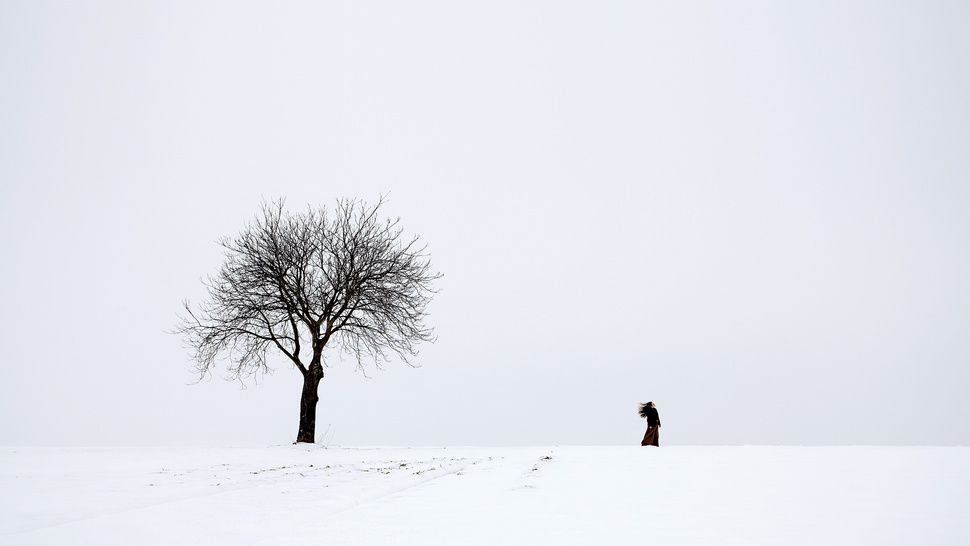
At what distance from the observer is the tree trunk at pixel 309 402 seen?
25562 millimetres

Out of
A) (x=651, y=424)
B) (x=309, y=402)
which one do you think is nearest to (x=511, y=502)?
(x=651, y=424)

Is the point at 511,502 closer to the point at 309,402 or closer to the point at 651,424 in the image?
the point at 651,424

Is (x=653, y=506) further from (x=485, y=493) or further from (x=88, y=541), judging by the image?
(x=88, y=541)

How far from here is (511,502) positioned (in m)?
9.06

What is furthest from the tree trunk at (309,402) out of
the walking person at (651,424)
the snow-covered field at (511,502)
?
the walking person at (651,424)

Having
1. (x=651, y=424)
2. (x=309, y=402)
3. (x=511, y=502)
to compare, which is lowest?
(x=511, y=502)

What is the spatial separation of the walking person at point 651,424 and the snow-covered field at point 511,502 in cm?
732

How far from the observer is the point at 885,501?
864 centimetres

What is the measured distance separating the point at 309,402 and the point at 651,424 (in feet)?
40.7

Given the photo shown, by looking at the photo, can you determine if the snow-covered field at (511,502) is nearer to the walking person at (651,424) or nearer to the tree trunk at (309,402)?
the walking person at (651,424)

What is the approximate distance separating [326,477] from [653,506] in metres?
6.84

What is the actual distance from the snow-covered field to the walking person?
24.0ft

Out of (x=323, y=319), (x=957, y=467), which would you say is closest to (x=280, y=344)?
(x=323, y=319)

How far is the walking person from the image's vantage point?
22.9 meters
